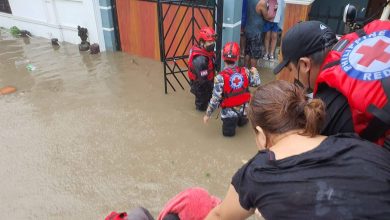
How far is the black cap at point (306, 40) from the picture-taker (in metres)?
1.73

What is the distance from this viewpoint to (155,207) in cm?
319

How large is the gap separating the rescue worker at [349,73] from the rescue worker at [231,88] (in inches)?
76.6

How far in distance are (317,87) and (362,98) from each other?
0.29m

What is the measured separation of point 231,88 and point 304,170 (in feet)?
8.82

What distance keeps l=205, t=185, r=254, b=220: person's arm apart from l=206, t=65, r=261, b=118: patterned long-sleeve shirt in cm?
241

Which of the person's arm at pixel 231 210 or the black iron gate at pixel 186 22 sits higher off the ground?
the person's arm at pixel 231 210

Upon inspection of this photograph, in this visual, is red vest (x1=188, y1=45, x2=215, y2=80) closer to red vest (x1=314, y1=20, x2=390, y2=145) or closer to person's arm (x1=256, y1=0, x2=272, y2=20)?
person's arm (x1=256, y1=0, x2=272, y2=20)

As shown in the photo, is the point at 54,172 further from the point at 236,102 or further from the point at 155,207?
the point at 236,102

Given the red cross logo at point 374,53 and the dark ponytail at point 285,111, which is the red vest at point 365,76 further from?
the dark ponytail at point 285,111

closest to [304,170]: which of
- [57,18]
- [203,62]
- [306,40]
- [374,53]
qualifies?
[374,53]

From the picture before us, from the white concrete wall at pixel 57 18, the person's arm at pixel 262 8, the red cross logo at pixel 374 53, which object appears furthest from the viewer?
the white concrete wall at pixel 57 18

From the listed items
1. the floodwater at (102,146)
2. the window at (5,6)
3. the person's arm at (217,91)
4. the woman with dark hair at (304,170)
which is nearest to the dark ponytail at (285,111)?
the woman with dark hair at (304,170)

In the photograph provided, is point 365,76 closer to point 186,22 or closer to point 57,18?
point 186,22

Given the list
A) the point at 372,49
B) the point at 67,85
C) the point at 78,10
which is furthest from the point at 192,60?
the point at 78,10
